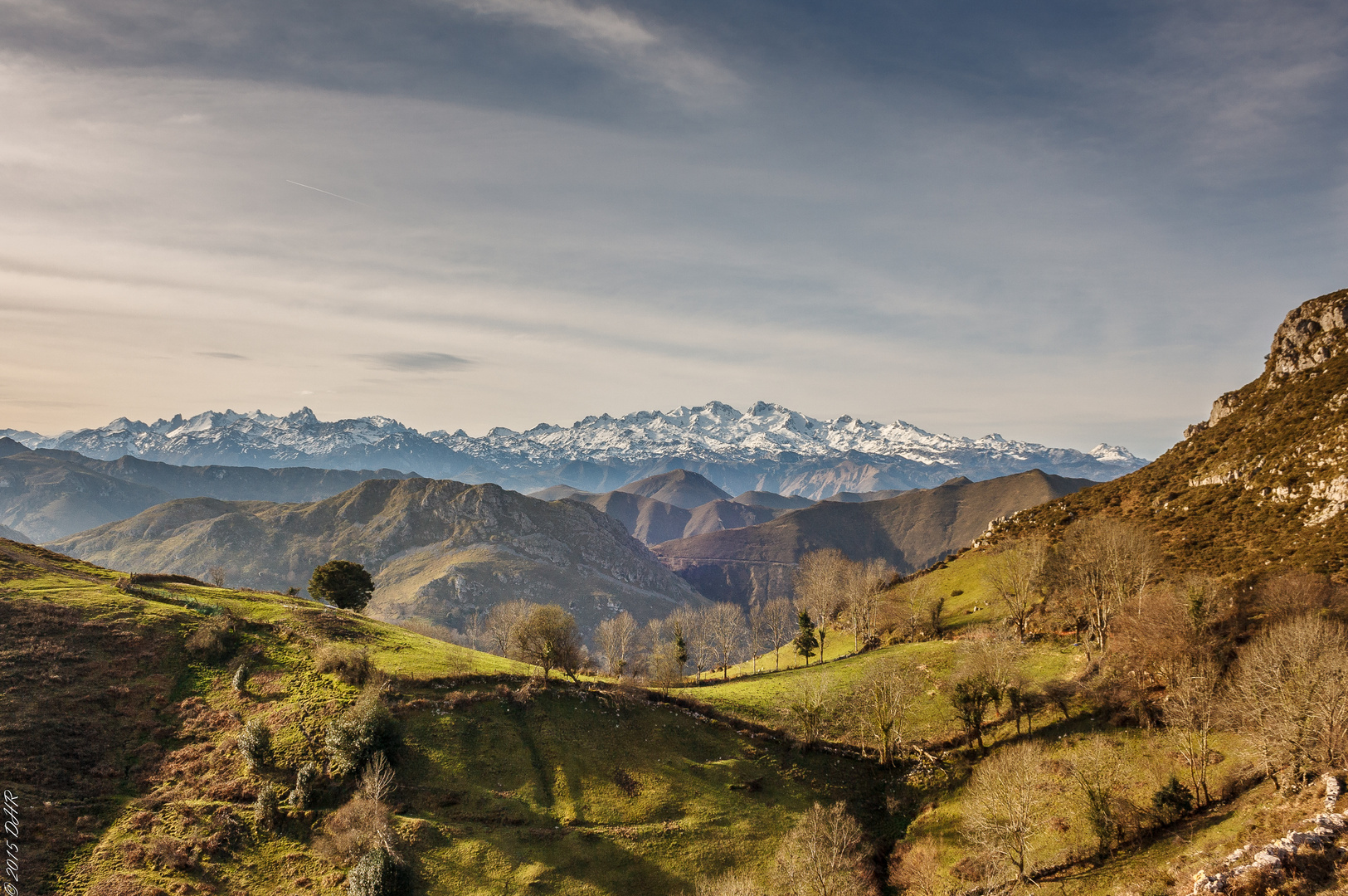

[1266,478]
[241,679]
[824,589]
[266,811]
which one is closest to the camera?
[266,811]

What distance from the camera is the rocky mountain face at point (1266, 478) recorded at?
278 feet

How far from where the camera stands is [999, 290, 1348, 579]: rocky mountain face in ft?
278

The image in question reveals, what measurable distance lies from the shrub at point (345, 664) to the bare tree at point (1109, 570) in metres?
93.8

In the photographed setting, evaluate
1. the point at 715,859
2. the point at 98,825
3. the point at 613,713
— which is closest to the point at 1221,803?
the point at 715,859

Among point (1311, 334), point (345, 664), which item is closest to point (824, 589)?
point (345, 664)

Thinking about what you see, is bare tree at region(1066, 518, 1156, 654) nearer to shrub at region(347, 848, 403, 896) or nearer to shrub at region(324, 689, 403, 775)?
shrub at region(347, 848, 403, 896)

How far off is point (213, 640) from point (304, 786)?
3074 centimetres

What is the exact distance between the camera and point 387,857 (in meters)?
50.3

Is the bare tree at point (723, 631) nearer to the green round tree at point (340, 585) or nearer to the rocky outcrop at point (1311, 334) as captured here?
the green round tree at point (340, 585)

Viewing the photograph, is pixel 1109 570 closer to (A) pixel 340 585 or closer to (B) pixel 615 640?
(B) pixel 615 640

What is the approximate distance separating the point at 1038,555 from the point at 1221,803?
53.9 meters

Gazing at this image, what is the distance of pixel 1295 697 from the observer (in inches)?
1809

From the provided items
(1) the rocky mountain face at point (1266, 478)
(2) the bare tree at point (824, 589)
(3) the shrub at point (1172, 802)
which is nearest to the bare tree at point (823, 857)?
(3) the shrub at point (1172, 802)

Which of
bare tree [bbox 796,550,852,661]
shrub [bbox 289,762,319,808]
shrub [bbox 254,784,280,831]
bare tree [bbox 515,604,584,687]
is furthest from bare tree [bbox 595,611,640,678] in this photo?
shrub [bbox 254,784,280,831]
